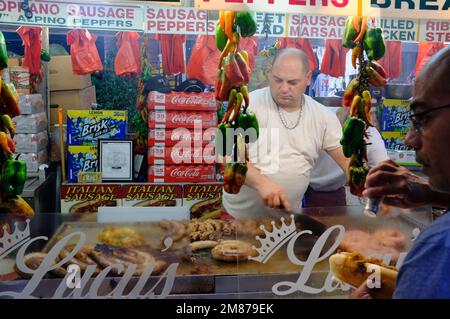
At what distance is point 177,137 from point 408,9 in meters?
1.56

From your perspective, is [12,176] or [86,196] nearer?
[12,176]

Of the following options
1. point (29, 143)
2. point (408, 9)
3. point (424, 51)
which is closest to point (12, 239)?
point (29, 143)

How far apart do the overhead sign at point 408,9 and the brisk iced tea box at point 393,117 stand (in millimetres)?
740

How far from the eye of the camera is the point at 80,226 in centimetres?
222

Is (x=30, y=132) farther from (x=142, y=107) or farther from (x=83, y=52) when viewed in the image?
(x=142, y=107)

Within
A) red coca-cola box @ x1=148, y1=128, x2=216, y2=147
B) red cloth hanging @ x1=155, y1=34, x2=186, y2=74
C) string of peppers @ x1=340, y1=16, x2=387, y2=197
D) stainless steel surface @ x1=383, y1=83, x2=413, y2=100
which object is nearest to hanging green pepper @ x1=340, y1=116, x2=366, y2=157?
string of peppers @ x1=340, y1=16, x2=387, y2=197

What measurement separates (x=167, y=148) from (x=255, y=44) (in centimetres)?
90

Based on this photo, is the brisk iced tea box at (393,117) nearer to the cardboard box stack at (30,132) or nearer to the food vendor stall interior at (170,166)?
the food vendor stall interior at (170,166)

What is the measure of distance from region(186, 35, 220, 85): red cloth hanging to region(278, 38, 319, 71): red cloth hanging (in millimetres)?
A: 496

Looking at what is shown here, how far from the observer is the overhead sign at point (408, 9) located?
7.43 ft

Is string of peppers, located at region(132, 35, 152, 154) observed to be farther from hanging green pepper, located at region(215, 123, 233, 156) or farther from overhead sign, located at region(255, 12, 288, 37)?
overhead sign, located at region(255, 12, 288, 37)

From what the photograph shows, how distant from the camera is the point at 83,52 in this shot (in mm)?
3170

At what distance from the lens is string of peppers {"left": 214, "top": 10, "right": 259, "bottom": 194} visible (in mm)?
2289
